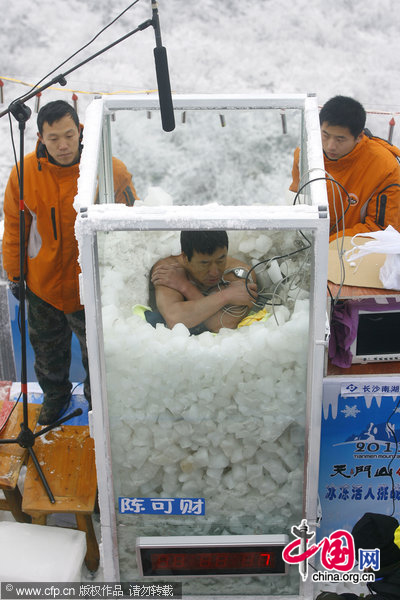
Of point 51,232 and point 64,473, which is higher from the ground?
point 51,232

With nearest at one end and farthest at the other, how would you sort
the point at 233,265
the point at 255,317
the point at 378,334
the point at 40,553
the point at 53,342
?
the point at 255,317
the point at 233,265
the point at 378,334
the point at 40,553
the point at 53,342

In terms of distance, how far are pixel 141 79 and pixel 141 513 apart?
5.22m

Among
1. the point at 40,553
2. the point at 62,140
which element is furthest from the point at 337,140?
the point at 40,553

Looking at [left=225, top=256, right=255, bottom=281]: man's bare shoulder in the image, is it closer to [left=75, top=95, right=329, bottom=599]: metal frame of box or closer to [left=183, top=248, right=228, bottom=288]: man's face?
[left=183, top=248, right=228, bottom=288]: man's face

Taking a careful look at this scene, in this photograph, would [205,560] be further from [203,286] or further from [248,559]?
[203,286]

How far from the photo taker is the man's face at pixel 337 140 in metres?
2.56

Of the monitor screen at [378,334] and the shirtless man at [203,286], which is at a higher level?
the shirtless man at [203,286]

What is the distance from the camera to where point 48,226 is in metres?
2.59

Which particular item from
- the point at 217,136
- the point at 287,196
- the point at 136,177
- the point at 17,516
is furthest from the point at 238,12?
the point at 17,516

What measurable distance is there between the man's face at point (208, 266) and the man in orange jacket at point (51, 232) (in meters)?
0.48

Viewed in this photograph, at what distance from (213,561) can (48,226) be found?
1.46m

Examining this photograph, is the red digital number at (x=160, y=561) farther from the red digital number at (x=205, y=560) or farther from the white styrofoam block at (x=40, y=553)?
the white styrofoam block at (x=40, y=553)

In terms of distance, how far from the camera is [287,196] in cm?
243

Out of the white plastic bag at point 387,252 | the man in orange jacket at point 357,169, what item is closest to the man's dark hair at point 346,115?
the man in orange jacket at point 357,169
